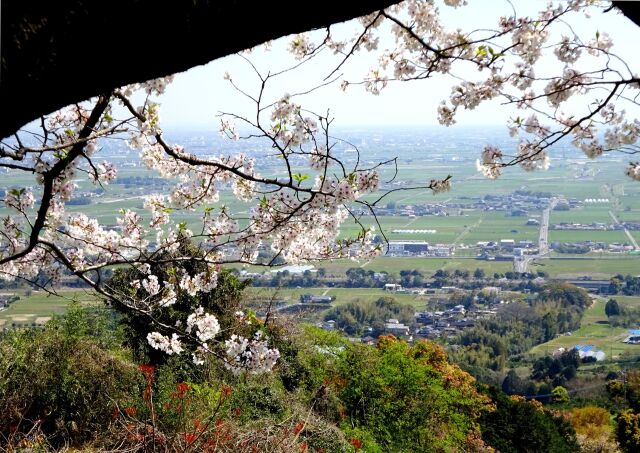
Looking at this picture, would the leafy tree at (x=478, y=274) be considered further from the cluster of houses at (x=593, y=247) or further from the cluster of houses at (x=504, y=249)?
the cluster of houses at (x=593, y=247)

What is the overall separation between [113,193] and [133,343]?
113 ft

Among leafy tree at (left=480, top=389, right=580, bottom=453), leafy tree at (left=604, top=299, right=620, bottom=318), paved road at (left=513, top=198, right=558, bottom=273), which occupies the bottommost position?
leafy tree at (left=604, top=299, right=620, bottom=318)

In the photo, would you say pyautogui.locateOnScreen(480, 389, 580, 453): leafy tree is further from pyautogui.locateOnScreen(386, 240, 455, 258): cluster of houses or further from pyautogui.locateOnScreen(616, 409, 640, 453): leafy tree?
pyautogui.locateOnScreen(386, 240, 455, 258): cluster of houses

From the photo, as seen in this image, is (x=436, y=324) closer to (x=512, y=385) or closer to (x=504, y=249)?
(x=512, y=385)

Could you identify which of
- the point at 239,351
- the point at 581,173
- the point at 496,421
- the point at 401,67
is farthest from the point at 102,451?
the point at 581,173

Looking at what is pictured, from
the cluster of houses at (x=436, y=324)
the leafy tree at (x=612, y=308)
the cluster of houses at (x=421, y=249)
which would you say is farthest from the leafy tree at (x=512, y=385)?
the cluster of houses at (x=421, y=249)

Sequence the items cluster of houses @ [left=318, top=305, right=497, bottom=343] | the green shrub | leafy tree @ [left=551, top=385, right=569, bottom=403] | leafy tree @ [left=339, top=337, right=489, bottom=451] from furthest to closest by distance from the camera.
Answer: cluster of houses @ [left=318, top=305, right=497, bottom=343] < leafy tree @ [left=551, top=385, right=569, bottom=403] < leafy tree @ [left=339, top=337, right=489, bottom=451] < the green shrub

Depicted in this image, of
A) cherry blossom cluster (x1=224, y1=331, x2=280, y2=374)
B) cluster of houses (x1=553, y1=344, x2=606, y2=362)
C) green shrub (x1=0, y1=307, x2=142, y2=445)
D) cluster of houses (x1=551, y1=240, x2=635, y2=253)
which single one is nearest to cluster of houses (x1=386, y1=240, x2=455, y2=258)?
cluster of houses (x1=551, y1=240, x2=635, y2=253)

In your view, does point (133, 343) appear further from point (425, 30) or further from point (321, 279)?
point (321, 279)

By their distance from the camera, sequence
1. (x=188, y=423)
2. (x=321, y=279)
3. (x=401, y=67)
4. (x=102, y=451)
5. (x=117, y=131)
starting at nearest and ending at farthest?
(x=117, y=131) → (x=401, y=67) → (x=102, y=451) → (x=188, y=423) → (x=321, y=279)

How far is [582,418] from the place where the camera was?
15.4 m

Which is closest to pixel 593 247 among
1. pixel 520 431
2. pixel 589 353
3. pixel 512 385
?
pixel 589 353

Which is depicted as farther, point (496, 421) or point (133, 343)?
point (496, 421)

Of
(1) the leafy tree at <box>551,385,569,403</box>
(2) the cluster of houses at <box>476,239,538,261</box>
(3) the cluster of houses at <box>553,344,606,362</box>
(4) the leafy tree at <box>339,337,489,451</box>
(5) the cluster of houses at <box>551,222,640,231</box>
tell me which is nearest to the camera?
(4) the leafy tree at <box>339,337,489,451</box>
